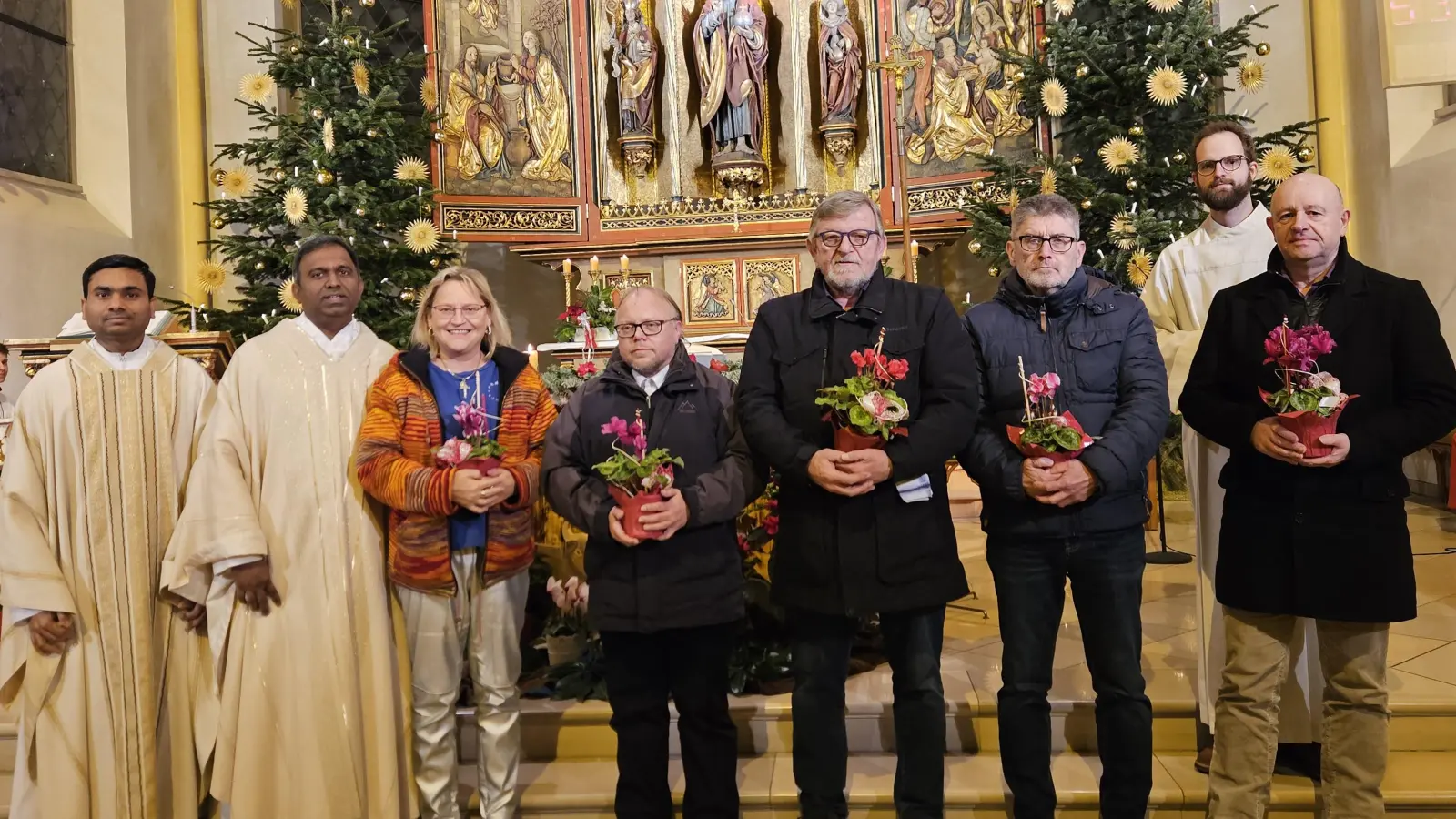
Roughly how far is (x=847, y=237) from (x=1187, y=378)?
3.84 ft

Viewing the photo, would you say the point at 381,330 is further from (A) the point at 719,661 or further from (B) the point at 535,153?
(A) the point at 719,661

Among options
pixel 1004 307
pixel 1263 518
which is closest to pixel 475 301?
pixel 1004 307

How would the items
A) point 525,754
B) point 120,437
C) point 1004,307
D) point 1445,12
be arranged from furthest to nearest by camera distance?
point 1445,12, point 525,754, point 120,437, point 1004,307

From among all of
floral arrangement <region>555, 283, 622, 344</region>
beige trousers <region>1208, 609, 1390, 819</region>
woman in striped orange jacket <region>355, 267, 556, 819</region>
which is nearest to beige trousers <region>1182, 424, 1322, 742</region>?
beige trousers <region>1208, 609, 1390, 819</region>

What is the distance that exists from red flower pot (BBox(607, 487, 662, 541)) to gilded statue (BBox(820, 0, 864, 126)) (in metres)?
6.58

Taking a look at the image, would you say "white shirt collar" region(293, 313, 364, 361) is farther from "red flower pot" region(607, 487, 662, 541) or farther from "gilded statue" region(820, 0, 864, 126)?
"gilded statue" region(820, 0, 864, 126)

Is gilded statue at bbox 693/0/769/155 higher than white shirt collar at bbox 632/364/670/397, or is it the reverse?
gilded statue at bbox 693/0/769/155

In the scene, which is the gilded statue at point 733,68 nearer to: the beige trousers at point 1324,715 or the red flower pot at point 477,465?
the red flower pot at point 477,465

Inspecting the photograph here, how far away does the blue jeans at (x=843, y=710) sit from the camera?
8.19 feet

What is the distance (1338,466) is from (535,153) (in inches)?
289

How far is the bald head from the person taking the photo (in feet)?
8.16

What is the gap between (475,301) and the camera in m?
2.70

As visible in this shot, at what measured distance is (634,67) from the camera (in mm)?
8523

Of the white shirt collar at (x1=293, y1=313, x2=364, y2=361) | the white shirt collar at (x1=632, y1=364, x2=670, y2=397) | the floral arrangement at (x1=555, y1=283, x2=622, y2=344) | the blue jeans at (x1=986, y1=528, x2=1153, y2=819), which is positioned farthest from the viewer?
the floral arrangement at (x1=555, y1=283, x2=622, y2=344)
